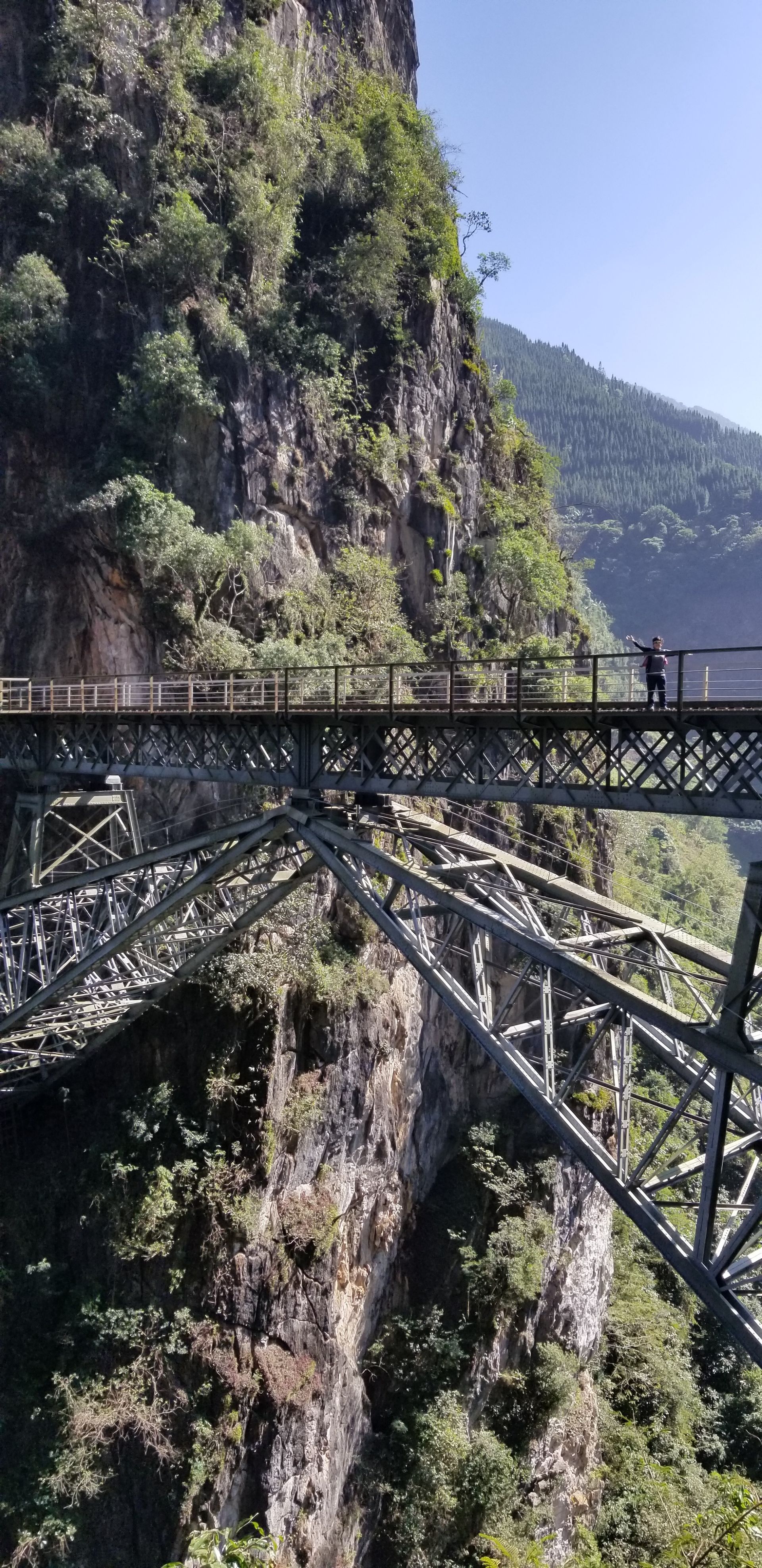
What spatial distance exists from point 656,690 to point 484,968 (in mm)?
3499

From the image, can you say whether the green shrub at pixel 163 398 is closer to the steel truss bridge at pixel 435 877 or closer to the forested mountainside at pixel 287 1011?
the forested mountainside at pixel 287 1011

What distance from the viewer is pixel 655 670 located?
885cm

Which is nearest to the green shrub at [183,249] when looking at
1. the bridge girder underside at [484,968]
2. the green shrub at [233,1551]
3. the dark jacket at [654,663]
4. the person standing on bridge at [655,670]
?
the bridge girder underside at [484,968]

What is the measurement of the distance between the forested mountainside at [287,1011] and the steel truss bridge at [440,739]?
8.39 feet

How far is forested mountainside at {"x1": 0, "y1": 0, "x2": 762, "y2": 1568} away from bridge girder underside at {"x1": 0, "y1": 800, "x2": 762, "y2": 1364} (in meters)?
1.28

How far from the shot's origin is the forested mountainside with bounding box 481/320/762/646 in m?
Result: 115

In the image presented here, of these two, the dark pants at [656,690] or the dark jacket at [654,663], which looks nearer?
the dark pants at [656,690]

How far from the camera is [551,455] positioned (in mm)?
27344

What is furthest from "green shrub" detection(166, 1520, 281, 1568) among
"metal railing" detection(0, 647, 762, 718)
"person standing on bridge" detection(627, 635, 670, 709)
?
"person standing on bridge" detection(627, 635, 670, 709)

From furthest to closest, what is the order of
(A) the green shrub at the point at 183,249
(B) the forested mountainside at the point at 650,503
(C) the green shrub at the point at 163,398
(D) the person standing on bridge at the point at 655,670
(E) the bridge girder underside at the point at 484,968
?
1. (B) the forested mountainside at the point at 650,503
2. (A) the green shrub at the point at 183,249
3. (C) the green shrub at the point at 163,398
4. (D) the person standing on bridge at the point at 655,670
5. (E) the bridge girder underside at the point at 484,968

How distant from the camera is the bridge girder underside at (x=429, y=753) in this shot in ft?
24.4

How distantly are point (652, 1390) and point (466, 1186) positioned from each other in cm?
706

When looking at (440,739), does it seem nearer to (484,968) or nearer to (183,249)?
(484,968)

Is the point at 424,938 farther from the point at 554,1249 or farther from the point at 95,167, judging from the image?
the point at 95,167
